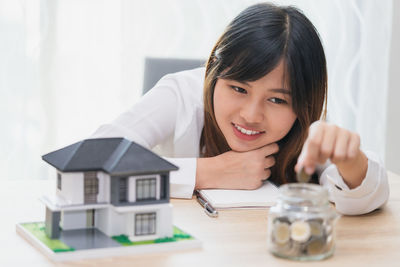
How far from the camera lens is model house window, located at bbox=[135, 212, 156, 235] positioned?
3.69 ft

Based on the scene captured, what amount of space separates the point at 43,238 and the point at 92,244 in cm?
10

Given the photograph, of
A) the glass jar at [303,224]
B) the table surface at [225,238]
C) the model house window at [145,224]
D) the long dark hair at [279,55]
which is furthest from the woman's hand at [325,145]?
the long dark hair at [279,55]

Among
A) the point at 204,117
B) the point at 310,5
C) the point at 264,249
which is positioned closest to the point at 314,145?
the point at 264,249

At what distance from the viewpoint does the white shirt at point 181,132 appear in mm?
1424

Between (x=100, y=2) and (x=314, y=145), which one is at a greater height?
(x=100, y=2)

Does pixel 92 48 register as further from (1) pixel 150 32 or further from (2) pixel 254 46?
(2) pixel 254 46

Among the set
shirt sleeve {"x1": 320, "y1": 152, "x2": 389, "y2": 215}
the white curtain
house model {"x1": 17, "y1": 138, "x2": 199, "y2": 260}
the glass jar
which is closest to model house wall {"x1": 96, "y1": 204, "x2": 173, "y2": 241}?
house model {"x1": 17, "y1": 138, "x2": 199, "y2": 260}

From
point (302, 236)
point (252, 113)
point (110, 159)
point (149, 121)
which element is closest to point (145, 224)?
point (110, 159)

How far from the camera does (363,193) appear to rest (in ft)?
4.60

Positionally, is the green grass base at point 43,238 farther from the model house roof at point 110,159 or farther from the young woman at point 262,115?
the young woman at point 262,115

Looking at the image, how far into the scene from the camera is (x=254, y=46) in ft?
4.98

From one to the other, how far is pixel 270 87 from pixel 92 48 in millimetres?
1416

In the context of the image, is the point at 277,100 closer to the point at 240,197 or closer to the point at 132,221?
the point at 240,197

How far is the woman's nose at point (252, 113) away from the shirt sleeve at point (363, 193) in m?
0.22
